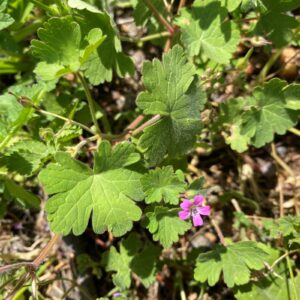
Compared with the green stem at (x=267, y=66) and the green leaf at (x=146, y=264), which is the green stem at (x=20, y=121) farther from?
the green stem at (x=267, y=66)

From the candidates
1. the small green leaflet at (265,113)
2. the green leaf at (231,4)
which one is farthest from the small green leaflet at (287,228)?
the green leaf at (231,4)

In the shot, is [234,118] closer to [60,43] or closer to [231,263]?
[231,263]

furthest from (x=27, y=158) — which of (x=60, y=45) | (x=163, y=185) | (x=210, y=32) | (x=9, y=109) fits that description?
(x=210, y=32)

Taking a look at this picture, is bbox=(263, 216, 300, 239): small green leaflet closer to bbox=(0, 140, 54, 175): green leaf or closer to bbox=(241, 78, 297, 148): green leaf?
bbox=(241, 78, 297, 148): green leaf

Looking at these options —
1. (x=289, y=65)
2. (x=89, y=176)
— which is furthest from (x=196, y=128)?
(x=289, y=65)

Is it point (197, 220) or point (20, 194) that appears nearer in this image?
point (197, 220)
